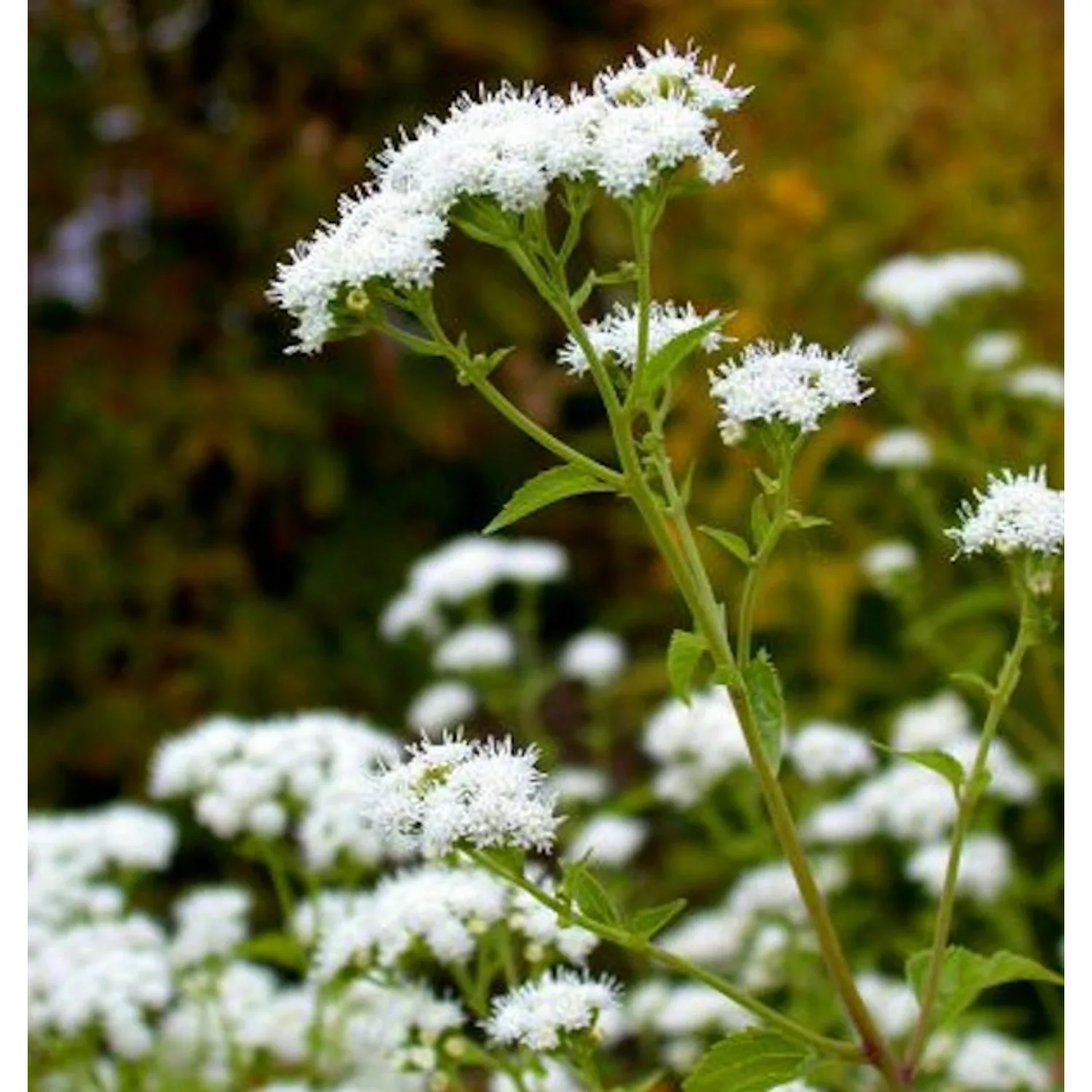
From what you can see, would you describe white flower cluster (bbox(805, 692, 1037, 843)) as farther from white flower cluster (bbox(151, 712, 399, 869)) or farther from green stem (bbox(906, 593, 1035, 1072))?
green stem (bbox(906, 593, 1035, 1072))

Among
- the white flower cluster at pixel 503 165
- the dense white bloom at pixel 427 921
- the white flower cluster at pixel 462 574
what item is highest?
the white flower cluster at pixel 462 574

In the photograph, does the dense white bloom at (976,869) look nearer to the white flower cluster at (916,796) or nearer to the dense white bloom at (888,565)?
the white flower cluster at (916,796)

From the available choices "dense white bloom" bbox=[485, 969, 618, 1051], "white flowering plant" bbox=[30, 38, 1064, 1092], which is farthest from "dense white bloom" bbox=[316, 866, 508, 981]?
"dense white bloom" bbox=[485, 969, 618, 1051]

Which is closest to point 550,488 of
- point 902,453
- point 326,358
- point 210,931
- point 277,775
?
point 277,775

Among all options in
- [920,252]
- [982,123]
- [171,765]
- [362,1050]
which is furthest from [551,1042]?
[982,123]

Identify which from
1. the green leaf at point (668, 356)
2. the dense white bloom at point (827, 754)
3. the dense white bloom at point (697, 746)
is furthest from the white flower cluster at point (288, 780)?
the green leaf at point (668, 356)

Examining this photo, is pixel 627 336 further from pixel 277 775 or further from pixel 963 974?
pixel 277 775

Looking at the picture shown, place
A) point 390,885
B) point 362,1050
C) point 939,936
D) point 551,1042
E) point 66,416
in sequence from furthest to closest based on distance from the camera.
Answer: point 66,416, point 362,1050, point 390,885, point 551,1042, point 939,936
